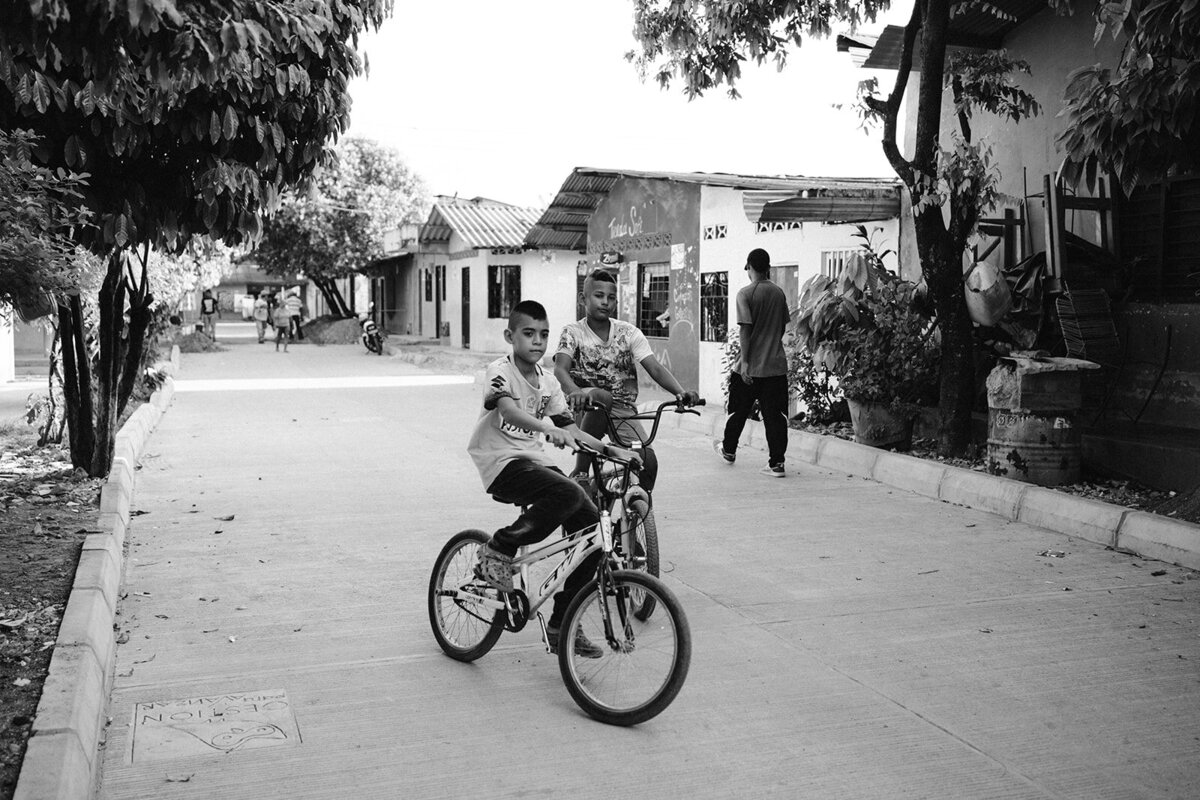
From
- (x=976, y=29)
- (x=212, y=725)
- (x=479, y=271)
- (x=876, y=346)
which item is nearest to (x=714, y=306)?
(x=976, y=29)

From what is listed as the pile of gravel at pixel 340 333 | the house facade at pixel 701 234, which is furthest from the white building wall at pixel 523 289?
the pile of gravel at pixel 340 333

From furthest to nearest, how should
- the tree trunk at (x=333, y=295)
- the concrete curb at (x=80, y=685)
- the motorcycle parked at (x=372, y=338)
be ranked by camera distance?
the tree trunk at (x=333, y=295) → the motorcycle parked at (x=372, y=338) → the concrete curb at (x=80, y=685)

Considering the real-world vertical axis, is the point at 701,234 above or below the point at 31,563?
above

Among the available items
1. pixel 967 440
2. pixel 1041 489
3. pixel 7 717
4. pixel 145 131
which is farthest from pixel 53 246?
pixel 967 440

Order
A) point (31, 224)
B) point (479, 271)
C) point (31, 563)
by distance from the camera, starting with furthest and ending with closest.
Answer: point (479, 271)
point (31, 563)
point (31, 224)

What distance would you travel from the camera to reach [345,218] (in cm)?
3856

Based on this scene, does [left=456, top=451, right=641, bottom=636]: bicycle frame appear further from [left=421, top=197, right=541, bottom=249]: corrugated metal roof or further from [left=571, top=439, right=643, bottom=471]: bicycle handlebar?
[left=421, top=197, right=541, bottom=249]: corrugated metal roof

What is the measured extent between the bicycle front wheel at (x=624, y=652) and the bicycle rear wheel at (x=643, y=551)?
0.07 ft

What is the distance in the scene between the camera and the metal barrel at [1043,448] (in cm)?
904

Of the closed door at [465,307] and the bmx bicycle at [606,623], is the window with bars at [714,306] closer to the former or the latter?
the bmx bicycle at [606,623]

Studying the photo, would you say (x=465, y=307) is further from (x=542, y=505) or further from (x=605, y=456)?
(x=605, y=456)

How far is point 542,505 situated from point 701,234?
1374 centimetres

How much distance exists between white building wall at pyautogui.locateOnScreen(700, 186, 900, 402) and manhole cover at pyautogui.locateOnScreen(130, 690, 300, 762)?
9.99 m

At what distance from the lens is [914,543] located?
7.75 meters
